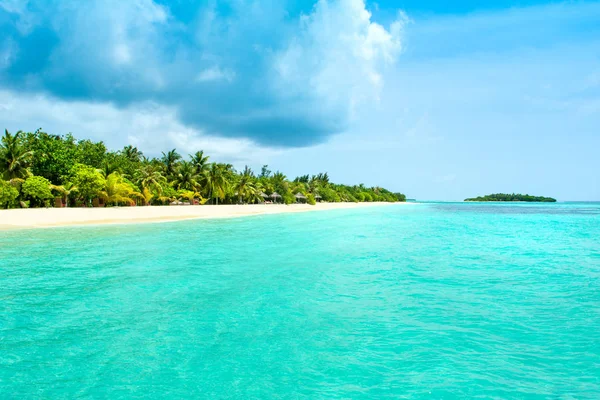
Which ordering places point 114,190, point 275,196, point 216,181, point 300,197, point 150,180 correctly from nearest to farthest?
point 114,190 → point 150,180 → point 216,181 → point 275,196 → point 300,197

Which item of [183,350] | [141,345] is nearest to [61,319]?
[141,345]

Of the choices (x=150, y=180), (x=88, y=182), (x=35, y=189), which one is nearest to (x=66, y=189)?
(x=88, y=182)

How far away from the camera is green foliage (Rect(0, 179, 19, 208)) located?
2911cm

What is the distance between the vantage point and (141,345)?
17.6 ft

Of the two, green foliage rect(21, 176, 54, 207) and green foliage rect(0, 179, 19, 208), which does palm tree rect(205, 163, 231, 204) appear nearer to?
green foliage rect(21, 176, 54, 207)

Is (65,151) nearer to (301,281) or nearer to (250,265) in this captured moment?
(250,265)

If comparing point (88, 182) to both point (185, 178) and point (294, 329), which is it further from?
point (294, 329)

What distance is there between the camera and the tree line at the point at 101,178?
112ft

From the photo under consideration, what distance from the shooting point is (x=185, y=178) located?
54.0m

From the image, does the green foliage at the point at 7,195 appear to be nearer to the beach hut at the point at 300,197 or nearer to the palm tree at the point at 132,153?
the palm tree at the point at 132,153

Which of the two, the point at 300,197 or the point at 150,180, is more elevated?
the point at 150,180

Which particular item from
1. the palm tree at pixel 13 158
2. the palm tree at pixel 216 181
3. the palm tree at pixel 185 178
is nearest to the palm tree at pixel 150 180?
the palm tree at pixel 185 178

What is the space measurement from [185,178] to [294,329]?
50830 mm

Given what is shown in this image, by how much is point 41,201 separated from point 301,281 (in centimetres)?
3334
